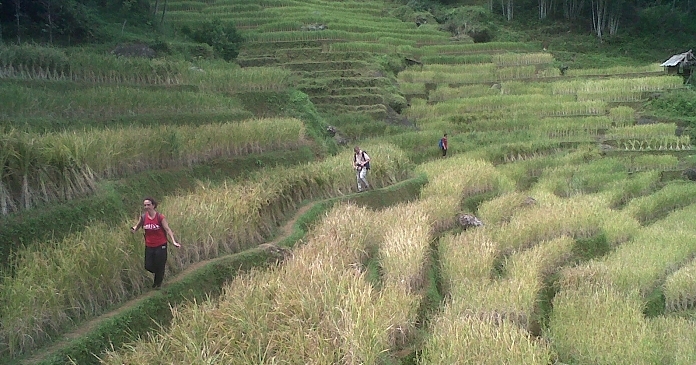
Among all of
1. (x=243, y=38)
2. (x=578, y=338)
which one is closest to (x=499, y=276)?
(x=578, y=338)

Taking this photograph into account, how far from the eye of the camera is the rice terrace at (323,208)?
5512mm

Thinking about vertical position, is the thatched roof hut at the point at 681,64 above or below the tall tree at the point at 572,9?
below

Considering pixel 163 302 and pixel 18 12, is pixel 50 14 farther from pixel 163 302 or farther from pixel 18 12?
pixel 163 302

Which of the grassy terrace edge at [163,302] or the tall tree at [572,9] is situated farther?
the tall tree at [572,9]

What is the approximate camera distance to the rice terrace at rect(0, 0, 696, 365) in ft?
18.1

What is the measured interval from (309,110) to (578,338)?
11.0 metres

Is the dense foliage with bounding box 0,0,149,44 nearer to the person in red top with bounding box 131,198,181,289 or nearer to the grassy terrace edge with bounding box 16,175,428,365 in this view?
the grassy terrace edge with bounding box 16,175,428,365

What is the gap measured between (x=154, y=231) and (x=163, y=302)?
0.80 metres

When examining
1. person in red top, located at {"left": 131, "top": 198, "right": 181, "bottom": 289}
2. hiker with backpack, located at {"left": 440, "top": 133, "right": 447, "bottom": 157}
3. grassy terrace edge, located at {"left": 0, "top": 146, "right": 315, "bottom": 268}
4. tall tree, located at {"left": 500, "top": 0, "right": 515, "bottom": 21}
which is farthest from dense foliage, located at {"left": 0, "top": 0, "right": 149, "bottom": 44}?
tall tree, located at {"left": 500, "top": 0, "right": 515, "bottom": 21}

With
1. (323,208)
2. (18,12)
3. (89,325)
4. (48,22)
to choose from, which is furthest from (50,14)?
(89,325)

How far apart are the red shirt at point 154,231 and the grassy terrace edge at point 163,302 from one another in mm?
585

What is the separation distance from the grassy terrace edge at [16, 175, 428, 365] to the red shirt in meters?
0.59

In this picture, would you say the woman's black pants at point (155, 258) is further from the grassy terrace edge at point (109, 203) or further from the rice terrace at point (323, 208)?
the grassy terrace edge at point (109, 203)

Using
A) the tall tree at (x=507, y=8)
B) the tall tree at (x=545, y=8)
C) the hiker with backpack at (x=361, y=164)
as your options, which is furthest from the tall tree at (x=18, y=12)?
the tall tree at (x=545, y=8)
